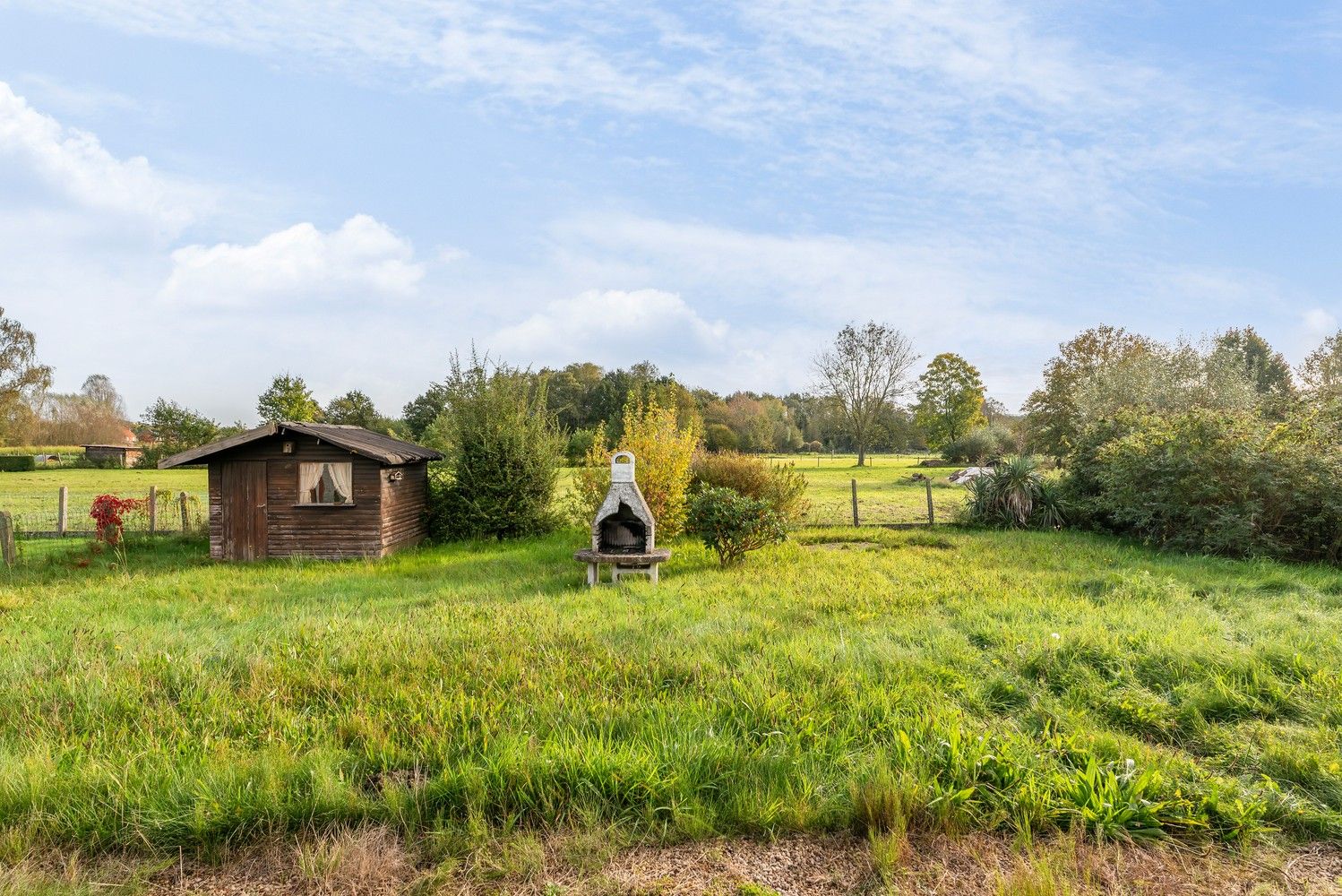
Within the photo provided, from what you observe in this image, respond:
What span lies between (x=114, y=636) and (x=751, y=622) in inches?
254

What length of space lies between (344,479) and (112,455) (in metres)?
49.9

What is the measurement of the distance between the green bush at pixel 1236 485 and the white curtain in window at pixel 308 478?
16.0m

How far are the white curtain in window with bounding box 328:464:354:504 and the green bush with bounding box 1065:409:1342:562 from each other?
1527cm

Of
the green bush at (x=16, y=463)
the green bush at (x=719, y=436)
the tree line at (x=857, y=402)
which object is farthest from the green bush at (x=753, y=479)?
the green bush at (x=16, y=463)

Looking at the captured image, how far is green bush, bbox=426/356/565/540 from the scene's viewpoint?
569 inches

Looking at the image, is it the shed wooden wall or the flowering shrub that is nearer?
the flowering shrub

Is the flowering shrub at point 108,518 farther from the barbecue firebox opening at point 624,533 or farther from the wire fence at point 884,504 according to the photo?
the wire fence at point 884,504

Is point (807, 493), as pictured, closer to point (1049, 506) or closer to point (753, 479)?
point (1049, 506)

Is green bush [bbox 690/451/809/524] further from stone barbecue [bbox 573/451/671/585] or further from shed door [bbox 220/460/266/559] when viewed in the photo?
shed door [bbox 220/460/266/559]

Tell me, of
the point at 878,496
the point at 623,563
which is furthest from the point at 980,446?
the point at 623,563

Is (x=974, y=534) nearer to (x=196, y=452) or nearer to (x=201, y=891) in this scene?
(x=201, y=891)

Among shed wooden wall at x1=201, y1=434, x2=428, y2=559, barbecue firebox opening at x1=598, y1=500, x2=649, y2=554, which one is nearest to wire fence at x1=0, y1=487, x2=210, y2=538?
shed wooden wall at x1=201, y1=434, x2=428, y2=559

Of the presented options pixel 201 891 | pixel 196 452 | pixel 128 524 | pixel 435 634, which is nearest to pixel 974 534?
pixel 435 634

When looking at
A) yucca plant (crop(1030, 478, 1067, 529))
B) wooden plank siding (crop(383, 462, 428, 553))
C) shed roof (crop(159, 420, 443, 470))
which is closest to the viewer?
shed roof (crop(159, 420, 443, 470))
